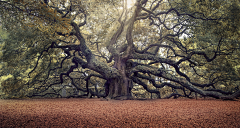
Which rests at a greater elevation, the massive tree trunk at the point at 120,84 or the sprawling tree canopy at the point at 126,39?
the sprawling tree canopy at the point at 126,39

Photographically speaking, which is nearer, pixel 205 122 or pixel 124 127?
pixel 124 127

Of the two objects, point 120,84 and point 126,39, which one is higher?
point 126,39

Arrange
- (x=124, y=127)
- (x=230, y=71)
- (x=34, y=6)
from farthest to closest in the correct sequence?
(x=230, y=71), (x=34, y=6), (x=124, y=127)

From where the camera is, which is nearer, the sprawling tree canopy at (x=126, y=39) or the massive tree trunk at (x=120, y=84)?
the sprawling tree canopy at (x=126, y=39)

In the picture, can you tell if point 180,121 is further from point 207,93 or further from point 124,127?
point 207,93

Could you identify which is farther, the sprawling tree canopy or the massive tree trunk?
the massive tree trunk

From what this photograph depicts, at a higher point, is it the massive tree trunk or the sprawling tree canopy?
the sprawling tree canopy

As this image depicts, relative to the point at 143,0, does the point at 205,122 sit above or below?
below

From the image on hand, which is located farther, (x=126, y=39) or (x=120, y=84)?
(x=126, y=39)

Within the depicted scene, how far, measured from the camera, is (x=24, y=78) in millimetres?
9594

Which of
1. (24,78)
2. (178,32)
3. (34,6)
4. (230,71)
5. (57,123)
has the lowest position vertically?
(57,123)

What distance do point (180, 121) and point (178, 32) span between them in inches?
298

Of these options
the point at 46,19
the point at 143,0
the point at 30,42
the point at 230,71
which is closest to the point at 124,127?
the point at 46,19

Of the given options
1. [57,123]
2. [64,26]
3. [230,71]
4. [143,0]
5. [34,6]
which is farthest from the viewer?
[230,71]
